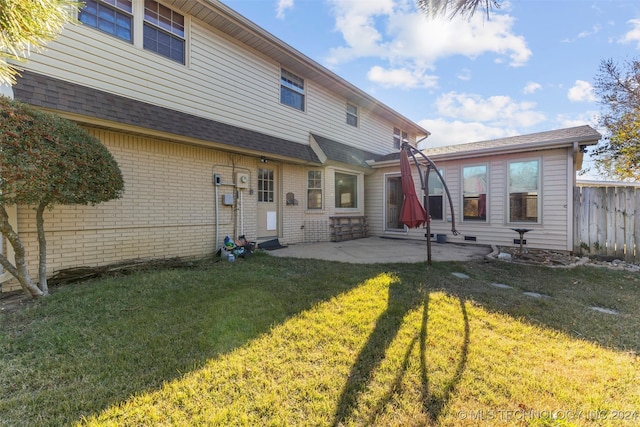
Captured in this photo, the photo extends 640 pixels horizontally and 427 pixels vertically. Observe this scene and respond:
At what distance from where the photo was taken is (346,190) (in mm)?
10352

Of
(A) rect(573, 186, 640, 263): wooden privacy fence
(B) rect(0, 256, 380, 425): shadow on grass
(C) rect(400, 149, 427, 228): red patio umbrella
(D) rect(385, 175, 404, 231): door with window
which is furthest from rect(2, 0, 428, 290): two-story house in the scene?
(A) rect(573, 186, 640, 263): wooden privacy fence

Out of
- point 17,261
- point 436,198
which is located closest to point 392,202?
point 436,198

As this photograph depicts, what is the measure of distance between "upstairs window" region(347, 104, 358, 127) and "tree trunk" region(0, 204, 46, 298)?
32.6 feet

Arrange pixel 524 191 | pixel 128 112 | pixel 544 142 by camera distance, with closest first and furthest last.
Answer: pixel 128 112, pixel 544 142, pixel 524 191

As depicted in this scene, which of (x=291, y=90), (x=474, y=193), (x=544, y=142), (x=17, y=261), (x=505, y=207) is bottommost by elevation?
(x=17, y=261)

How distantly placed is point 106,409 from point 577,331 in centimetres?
438

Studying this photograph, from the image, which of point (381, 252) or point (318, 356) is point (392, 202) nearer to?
point (381, 252)

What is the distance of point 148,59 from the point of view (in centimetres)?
564

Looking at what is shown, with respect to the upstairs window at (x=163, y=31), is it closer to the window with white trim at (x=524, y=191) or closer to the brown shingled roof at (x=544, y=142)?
the brown shingled roof at (x=544, y=142)

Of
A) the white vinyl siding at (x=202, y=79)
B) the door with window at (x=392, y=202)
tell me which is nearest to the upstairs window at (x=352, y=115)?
the white vinyl siding at (x=202, y=79)

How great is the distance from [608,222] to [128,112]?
10.8 metres

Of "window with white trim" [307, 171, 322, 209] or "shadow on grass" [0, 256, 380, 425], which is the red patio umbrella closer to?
"shadow on grass" [0, 256, 380, 425]

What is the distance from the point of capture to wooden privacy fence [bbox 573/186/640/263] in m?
6.30

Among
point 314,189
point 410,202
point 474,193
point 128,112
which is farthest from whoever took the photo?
point 314,189
